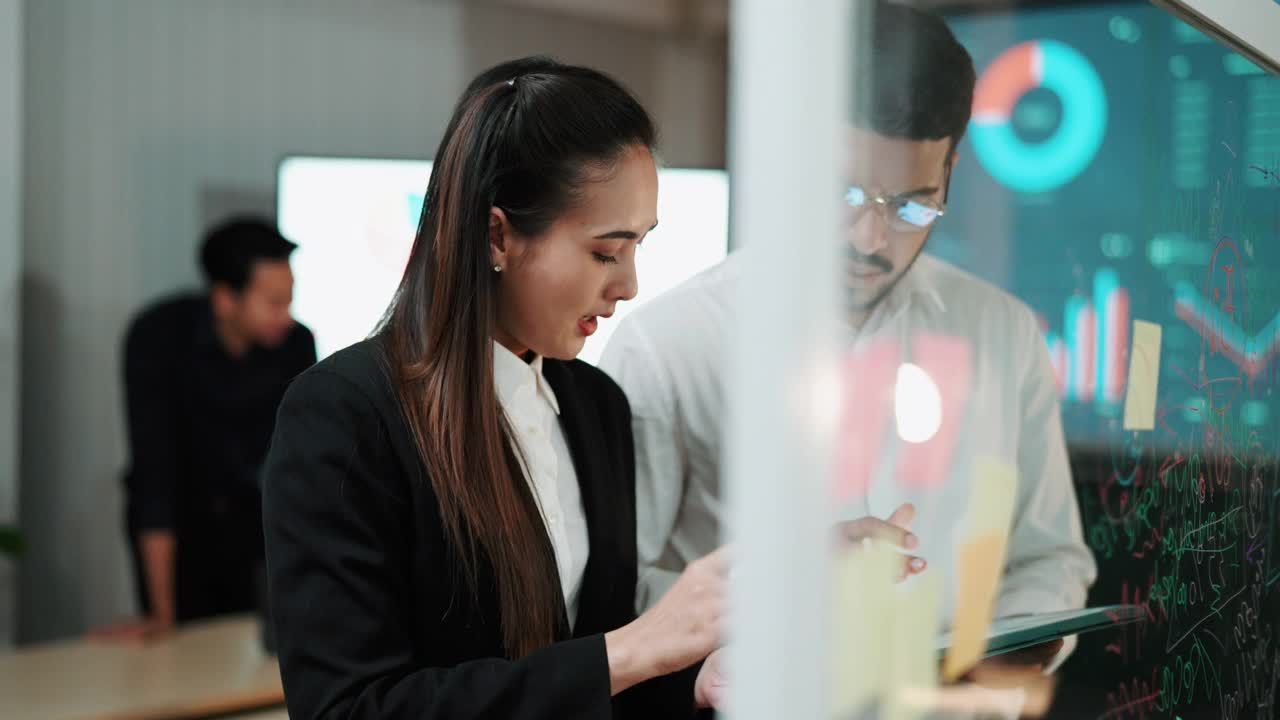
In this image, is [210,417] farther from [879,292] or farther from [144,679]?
[879,292]

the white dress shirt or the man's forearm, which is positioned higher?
the white dress shirt

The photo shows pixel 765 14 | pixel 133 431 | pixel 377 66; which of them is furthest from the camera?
pixel 377 66

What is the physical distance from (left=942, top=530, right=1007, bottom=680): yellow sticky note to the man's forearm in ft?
8.66

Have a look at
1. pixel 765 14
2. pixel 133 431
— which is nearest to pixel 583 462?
pixel 765 14

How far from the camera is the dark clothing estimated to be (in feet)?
10.1

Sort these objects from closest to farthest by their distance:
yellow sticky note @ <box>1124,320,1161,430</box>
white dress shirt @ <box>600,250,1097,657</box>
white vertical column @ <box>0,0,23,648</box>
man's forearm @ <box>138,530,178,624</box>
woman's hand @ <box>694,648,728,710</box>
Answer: white dress shirt @ <box>600,250,1097,657</box>
yellow sticky note @ <box>1124,320,1161,430</box>
woman's hand @ <box>694,648,728,710</box>
man's forearm @ <box>138,530,178,624</box>
white vertical column @ <box>0,0,23,648</box>

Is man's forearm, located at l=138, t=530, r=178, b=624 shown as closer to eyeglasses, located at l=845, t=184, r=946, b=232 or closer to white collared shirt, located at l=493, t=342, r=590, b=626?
white collared shirt, located at l=493, t=342, r=590, b=626

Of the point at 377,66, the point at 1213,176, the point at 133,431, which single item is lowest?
the point at 133,431

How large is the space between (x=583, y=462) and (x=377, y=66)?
308cm

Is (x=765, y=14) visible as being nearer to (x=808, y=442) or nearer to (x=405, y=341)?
(x=808, y=442)

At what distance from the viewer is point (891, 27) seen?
612mm

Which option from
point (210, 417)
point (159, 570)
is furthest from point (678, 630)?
point (210, 417)

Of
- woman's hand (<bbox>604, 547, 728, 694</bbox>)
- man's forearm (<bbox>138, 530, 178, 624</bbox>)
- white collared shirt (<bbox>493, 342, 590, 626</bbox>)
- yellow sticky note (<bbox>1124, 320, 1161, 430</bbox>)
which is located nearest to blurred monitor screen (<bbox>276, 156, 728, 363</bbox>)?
man's forearm (<bbox>138, 530, 178, 624</bbox>)

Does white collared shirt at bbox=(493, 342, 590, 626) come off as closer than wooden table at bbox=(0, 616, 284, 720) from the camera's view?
Yes
